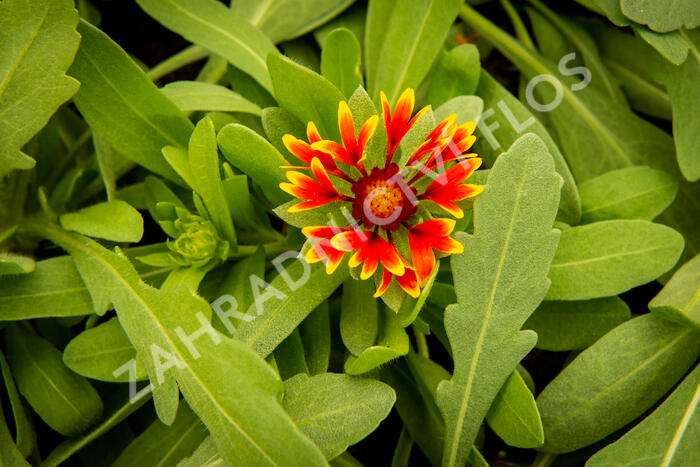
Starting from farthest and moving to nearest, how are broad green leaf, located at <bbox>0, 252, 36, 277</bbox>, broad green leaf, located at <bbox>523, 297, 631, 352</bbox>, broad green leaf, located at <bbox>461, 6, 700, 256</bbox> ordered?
1. broad green leaf, located at <bbox>461, 6, 700, 256</bbox>
2. broad green leaf, located at <bbox>523, 297, 631, 352</bbox>
3. broad green leaf, located at <bbox>0, 252, 36, 277</bbox>

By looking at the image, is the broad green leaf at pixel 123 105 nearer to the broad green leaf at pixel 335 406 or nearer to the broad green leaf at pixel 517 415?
the broad green leaf at pixel 335 406

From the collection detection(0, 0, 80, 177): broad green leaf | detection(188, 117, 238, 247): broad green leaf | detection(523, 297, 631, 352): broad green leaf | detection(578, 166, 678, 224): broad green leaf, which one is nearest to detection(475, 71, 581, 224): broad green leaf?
detection(578, 166, 678, 224): broad green leaf

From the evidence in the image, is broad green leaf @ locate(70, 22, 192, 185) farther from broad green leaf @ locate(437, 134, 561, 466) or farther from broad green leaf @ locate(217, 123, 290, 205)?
broad green leaf @ locate(437, 134, 561, 466)

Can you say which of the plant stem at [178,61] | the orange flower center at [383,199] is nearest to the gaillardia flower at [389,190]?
the orange flower center at [383,199]

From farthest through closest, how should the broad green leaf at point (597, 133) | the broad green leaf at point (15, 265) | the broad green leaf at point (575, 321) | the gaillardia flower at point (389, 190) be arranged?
the broad green leaf at point (597, 133) → the broad green leaf at point (575, 321) → the broad green leaf at point (15, 265) → the gaillardia flower at point (389, 190)

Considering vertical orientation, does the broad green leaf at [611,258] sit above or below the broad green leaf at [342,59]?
below

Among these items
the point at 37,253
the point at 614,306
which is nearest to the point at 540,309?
the point at 614,306
